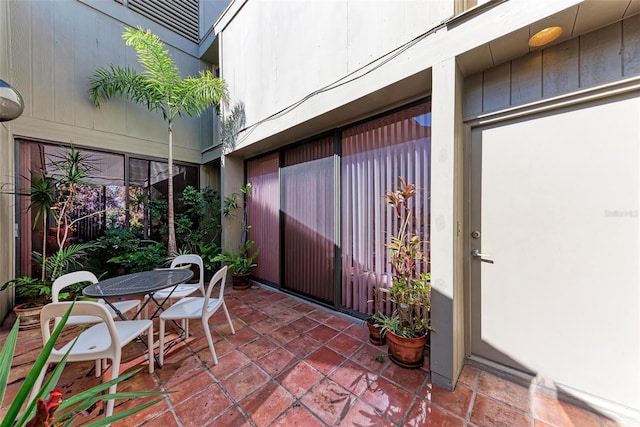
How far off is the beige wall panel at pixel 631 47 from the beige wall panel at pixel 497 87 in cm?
56

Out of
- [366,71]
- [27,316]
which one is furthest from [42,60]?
[366,71]

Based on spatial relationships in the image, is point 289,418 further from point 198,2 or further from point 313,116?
point 198,2

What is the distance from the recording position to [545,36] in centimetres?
157

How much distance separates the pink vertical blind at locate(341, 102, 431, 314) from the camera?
7.55 feet

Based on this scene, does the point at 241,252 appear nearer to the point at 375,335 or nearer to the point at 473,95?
the point at 375,335

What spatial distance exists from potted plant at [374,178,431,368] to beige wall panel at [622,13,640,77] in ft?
4.72

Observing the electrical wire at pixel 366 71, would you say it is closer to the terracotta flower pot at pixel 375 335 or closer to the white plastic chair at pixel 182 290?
the white plastic chair at pixel 182 290

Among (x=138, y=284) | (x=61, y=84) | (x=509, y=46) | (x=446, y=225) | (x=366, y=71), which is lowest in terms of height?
(x=138, y=284)

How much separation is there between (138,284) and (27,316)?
185 centimetres

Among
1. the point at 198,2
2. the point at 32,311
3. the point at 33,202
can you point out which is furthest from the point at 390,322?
the point at 198,2

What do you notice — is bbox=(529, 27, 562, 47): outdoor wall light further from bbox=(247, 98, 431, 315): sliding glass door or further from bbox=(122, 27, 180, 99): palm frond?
bbox=(122, 27, 180, 99): palm frond

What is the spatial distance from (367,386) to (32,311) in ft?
12.5

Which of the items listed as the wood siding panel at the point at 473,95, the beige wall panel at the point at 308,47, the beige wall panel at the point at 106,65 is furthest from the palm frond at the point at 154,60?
the wood siding panel at the point at 473,95

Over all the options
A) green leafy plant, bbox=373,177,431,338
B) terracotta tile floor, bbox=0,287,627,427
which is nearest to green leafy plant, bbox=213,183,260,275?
terracotta tile floor, bbox=0,287,627,427
